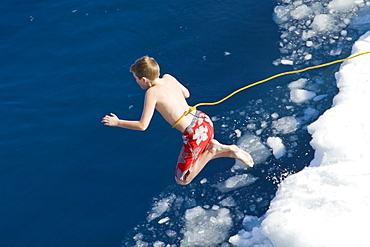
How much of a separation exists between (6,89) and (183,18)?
7.75ft

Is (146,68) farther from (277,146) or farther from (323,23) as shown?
(323,23)

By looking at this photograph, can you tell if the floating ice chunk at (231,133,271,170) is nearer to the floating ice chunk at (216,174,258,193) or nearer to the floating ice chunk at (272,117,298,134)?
the floating ice chunk at (216,174,258,193)

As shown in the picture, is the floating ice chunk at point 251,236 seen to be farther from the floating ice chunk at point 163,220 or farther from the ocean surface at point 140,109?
the floating ice chunk at point 163,220

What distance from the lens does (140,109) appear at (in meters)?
5.16

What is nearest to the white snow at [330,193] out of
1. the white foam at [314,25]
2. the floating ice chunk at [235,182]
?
the floating ice chunk at [235,182]

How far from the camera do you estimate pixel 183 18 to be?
6.19 m

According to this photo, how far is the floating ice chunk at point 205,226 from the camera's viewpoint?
396 cm

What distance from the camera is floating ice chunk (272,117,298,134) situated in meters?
4.62

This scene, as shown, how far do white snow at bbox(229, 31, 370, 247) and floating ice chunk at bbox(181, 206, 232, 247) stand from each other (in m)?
0.14

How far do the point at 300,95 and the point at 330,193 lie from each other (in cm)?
151

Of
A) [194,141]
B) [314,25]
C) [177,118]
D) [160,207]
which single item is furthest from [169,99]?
[314,25]

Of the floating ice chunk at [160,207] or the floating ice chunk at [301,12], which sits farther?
the floating ice chunk at [301,12]

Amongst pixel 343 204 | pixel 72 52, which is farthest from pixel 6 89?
pixel 343 204

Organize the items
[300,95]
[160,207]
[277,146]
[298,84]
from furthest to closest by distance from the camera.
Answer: [298,84] < [300,95] < [277,146] < [160,207]
